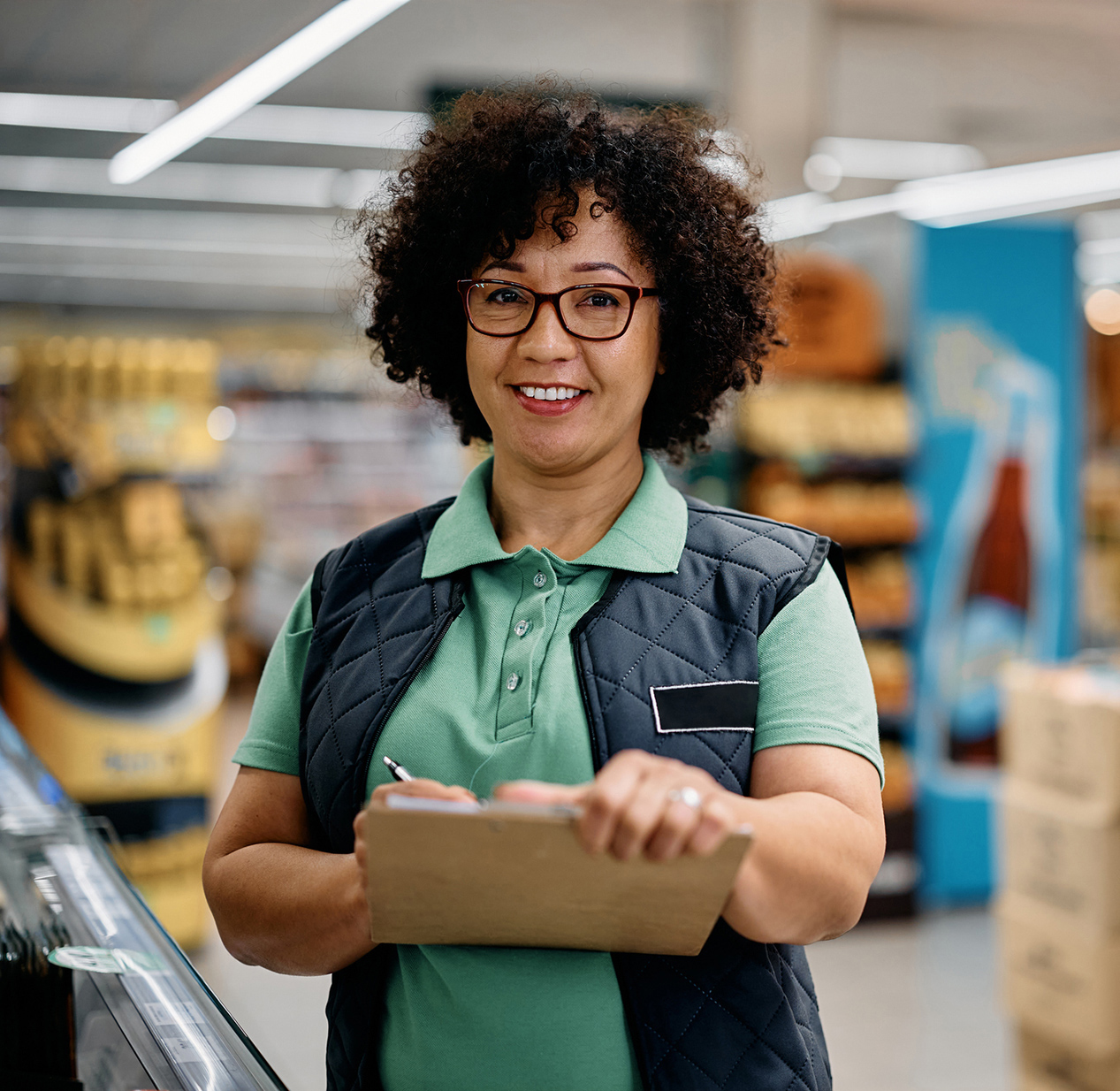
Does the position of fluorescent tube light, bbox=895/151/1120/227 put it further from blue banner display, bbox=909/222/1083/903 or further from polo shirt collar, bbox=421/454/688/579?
polo shirt collar, bbox=421/454/688/579

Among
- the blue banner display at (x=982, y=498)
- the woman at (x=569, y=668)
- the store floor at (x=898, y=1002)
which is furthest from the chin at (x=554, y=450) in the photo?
the blue banner display at (x=982, y=498)

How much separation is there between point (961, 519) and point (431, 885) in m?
5.28

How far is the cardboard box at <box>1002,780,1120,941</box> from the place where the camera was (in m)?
3.41

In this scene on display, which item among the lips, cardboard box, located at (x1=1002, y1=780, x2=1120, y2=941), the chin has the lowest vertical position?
cardboard box, located at (x1=1002, y1=780, x2=1120, y2=941)

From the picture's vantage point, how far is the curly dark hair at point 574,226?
1.32m

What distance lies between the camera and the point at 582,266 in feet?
4.16

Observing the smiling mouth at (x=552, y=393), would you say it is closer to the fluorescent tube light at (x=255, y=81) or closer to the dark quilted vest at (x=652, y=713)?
the dark quilted vest at (x=652, y=713)

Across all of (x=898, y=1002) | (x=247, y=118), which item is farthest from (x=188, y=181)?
(x=898, y=1002)

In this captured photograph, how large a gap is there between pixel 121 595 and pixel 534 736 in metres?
4.00

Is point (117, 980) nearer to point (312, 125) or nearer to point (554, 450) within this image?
point (554, 450)

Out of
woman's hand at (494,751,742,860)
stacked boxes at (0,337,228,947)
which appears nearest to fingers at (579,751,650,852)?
woman's hand at (494,751,742,860)

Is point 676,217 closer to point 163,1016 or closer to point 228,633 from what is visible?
point 163,1016

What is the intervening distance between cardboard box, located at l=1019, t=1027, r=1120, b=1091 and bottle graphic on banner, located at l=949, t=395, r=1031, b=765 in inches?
89.4

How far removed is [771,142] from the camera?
18.7 ft
